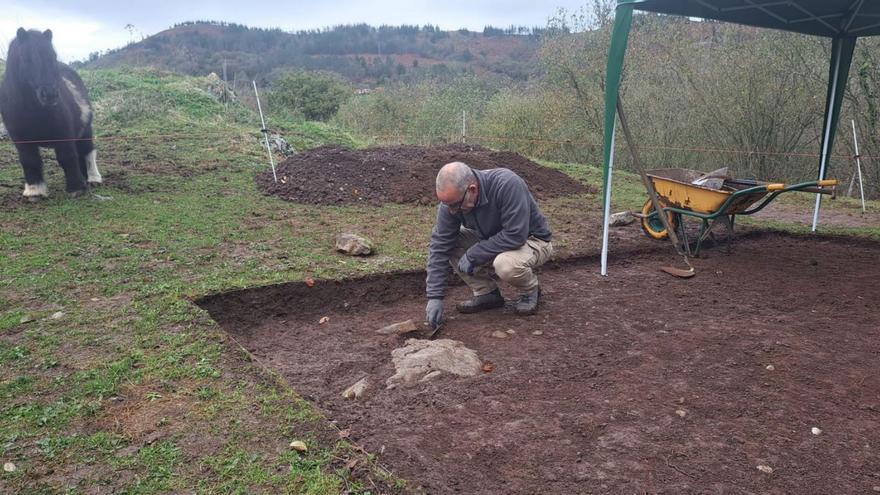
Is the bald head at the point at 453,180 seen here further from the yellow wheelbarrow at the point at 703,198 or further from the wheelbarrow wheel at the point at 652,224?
the wheelbarrow wheel at the point at 652,224

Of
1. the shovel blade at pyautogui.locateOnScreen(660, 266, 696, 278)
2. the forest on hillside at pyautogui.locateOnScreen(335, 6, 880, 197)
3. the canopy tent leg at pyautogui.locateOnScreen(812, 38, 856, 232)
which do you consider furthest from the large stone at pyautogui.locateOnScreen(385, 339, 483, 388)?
the forest on hillside at pyautogui.locateOnScreen(335, 6, 880, 197)

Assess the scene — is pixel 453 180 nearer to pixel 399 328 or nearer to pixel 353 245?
pixel 399 328

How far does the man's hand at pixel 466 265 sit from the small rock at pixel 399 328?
0.56 m

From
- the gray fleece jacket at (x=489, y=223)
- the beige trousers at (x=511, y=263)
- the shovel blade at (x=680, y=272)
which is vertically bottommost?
the shovel blade at (x=680, y=272)

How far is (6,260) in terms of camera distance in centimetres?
509

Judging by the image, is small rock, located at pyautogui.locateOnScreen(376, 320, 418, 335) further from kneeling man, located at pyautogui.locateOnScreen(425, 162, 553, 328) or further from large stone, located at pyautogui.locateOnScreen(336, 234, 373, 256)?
large stone, located at pyautogui.locateOnScreen(336, 234, 373, 256)

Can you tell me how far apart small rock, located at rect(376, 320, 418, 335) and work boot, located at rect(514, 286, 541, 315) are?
0.86 meters

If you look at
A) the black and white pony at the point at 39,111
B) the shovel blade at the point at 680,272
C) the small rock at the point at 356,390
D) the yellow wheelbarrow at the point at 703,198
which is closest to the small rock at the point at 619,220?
the yellow wheelbarrow at the point at 703,198

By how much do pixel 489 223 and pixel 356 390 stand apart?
1623 mm

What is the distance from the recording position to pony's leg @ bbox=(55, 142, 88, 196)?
7047mm

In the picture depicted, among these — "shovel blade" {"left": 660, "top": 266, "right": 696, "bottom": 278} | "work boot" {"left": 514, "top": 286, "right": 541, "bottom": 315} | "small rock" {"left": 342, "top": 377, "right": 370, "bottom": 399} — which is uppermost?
"work boot" {"left": 514, "top": 286, "right": 541, "bottom": 315}

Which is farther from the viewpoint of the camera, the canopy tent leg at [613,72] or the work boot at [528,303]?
the canopy tent leg at [613,72]

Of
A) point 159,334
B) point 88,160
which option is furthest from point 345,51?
point 159,334

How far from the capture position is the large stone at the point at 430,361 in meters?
3.42
